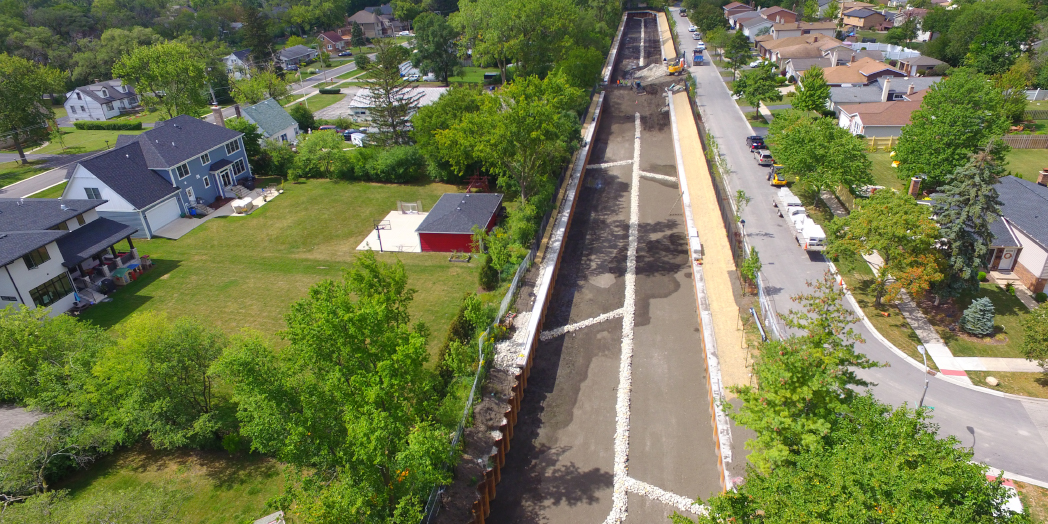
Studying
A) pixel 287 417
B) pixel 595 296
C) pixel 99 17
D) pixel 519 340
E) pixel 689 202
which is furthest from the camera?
pixel 99 17

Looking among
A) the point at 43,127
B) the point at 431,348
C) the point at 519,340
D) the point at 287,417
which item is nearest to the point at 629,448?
the point at 519,340

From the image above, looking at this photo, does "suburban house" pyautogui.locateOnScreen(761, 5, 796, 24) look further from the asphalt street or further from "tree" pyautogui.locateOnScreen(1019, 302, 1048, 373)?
"tree" pyautogui.locateOnScreen(1019, 302, 1048, 373)

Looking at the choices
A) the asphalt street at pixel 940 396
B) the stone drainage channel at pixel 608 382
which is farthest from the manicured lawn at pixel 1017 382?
the stone drainage channel at pixel 608 382

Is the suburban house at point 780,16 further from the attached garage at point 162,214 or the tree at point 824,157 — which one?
the attached garage at point 162,214

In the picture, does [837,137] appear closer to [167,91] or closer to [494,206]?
[494,206]

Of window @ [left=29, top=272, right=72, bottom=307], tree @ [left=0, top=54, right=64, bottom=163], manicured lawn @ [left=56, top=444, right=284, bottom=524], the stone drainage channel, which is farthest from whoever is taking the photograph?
tree @ [left=0, top=54, right=64, bottom=163]

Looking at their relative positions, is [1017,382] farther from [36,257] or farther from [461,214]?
[36,257]

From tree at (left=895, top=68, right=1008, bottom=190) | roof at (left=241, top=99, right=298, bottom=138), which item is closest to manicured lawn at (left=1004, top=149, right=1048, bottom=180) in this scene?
tree at (left=895, top=68, right=1008, bottom=190)
